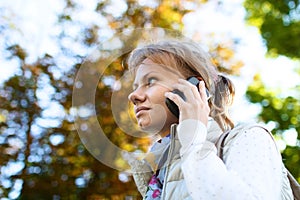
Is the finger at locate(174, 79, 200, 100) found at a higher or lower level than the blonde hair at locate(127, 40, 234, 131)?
lower

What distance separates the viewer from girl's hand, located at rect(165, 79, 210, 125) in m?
1.21

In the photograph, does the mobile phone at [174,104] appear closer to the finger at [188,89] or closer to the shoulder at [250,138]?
the finger at [188,89]

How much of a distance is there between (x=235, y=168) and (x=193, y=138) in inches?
4.6

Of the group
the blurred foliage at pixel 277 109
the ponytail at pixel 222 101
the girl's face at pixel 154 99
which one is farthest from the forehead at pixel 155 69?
the blurred foliage at pixel 277 109

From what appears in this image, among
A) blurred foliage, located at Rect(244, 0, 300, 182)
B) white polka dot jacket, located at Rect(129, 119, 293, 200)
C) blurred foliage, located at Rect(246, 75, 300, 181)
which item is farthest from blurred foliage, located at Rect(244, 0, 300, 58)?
white polka dot jacket, located at Rect(129, 119, 293, 200)

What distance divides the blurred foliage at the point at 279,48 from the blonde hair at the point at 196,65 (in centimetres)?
533

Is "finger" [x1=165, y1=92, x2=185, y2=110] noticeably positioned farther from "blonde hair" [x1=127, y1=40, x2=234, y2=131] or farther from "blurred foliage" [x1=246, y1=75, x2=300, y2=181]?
"blurred foliage" [x1=246, y1=75, x2=300, y2=181]

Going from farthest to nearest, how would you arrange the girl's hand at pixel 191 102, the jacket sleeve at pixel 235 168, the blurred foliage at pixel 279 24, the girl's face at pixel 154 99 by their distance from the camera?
the blurred foliage at pixel 279 24, the girl's face at pixel 154 99, the girl's hand at pixel 191 102, the jacket sleeve at pixel 235 168

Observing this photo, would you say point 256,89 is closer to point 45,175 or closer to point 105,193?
point 105,193

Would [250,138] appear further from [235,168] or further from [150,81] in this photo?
[150,81]

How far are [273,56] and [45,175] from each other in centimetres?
313

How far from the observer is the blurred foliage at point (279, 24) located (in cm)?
675

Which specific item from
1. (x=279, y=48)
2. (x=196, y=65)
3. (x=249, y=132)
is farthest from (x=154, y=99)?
(x=279, y=48)

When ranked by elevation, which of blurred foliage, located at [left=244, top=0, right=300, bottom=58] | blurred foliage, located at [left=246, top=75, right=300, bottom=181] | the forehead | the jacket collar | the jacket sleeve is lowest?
the jacket sleeve
